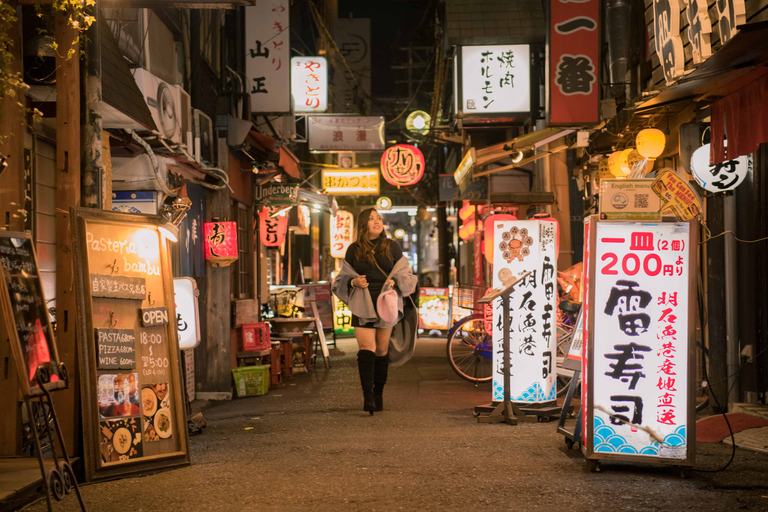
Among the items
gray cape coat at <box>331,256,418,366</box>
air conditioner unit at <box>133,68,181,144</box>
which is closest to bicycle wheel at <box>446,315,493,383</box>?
gray cape coat at <box>331,256,418,366</box>

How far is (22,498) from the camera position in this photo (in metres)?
5.05

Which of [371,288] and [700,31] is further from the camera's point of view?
[371,288]

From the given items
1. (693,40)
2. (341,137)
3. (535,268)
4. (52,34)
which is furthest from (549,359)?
(341,137)

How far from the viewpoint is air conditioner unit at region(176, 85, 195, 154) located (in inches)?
427

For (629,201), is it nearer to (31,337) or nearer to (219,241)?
→ (31,337)

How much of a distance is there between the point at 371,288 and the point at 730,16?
200 inches

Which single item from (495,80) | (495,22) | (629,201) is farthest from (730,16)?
(495,22)

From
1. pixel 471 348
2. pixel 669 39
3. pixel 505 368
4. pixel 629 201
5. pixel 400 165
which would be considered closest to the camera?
pixel 629 201

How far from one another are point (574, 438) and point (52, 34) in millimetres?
6395

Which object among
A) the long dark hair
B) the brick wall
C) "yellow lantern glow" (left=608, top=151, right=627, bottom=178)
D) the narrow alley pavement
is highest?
the brick wall

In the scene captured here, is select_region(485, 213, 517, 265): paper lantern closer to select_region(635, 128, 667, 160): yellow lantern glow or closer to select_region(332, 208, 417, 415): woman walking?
select_region(635, 128, 667, 160): yellow lantern glow

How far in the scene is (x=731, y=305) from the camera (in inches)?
359

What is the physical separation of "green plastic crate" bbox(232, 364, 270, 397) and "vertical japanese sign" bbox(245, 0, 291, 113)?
18.0ft

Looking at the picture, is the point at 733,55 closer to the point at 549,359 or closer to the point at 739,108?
the point at 739,108
